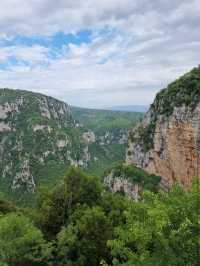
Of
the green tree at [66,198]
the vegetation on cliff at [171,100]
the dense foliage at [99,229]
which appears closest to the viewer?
the dense foliage at [99,229]

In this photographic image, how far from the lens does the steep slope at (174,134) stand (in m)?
80.6

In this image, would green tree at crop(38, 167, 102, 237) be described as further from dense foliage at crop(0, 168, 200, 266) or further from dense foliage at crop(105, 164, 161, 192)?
dense foliage at crop(105, 164, 161, 192)

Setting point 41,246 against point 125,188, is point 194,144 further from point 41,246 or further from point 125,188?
point 41,246

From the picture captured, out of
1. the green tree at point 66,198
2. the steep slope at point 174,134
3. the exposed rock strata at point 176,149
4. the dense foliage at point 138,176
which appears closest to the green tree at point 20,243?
the green tree at point 66,198

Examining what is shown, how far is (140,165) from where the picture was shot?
110250mm

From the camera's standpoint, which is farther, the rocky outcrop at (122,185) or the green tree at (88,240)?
the rocky outcrop at (122,185)

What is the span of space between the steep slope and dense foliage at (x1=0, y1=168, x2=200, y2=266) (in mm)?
34575

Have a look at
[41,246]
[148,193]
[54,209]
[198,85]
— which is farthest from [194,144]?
[148,193]

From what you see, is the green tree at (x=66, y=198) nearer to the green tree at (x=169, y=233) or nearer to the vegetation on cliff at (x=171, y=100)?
the green tree at (x=169, y=233)

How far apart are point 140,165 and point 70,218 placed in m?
69.9

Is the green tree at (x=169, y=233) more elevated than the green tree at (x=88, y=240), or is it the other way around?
the green tree at (x=169, y=233)

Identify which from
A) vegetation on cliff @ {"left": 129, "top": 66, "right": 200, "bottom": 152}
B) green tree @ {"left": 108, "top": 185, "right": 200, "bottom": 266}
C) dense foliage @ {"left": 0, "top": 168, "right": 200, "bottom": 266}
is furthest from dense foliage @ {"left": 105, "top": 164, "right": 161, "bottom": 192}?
green tree @ {"left": 108, "top": 185, "right": 200, "bottom": 266}

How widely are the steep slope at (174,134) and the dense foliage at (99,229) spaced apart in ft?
113

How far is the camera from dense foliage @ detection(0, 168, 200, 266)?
734 inches
